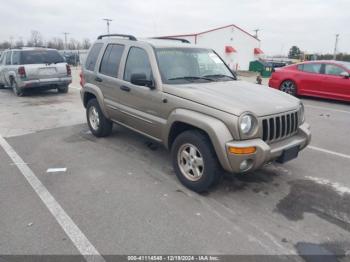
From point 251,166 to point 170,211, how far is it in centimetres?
106

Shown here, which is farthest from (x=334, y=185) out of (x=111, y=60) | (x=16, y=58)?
(x=16, y=58)

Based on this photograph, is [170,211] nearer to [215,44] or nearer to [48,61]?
[48,61]

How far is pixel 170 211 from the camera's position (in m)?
3.37

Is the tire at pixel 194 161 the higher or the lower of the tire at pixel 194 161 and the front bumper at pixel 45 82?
the lower

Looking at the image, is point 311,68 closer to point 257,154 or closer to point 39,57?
point 257,154

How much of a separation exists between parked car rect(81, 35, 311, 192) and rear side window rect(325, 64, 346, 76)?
686cm

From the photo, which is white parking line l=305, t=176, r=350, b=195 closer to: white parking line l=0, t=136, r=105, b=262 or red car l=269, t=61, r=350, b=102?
white parking line l=0, t=136, r=105, b=262

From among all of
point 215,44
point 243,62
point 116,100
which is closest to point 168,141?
point 116,100

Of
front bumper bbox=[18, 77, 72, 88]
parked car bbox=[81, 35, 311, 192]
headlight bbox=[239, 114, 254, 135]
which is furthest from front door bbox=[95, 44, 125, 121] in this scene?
front bumper bbox=[18, 77, 72, 88]

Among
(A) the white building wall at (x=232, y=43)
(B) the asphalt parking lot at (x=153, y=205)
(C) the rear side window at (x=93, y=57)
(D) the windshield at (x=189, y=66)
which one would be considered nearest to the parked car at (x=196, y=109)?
(D) the windshield at (x=189, y=66)

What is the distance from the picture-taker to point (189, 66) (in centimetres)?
446

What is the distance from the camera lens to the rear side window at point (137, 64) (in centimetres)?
433

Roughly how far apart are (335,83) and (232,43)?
3114cm

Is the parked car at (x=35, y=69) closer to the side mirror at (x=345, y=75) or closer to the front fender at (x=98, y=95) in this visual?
the front fender at (x=98, y=95)
